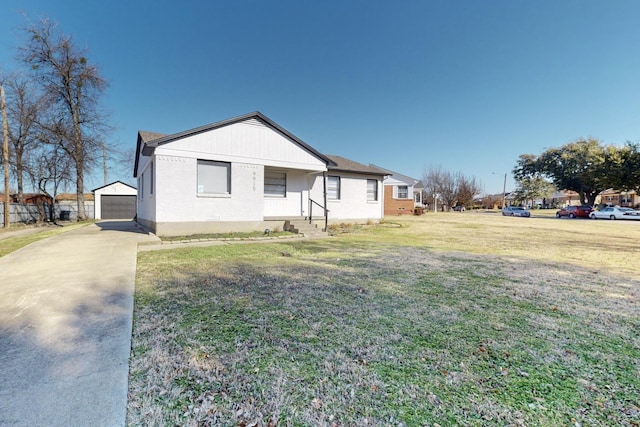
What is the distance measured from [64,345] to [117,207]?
102 feet

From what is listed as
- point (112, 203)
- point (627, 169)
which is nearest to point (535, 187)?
point (627, 169)

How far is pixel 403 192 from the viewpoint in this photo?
30.9 metres

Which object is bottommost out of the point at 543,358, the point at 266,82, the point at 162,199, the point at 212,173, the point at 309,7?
the point at 543,358

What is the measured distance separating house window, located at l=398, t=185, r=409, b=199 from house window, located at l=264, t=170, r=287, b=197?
65.3 feet

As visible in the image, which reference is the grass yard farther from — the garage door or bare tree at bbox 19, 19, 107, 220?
the garage door

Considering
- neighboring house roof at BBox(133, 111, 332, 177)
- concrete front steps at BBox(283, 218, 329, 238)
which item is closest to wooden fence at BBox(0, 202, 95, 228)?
neighboring house roof at BBox(133, 111, 332, 177)

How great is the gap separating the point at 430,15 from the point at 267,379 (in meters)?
16.7

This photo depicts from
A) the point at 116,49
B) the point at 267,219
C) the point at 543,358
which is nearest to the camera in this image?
the point at 543,358

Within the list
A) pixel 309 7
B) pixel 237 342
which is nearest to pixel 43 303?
A: pixel 237 342

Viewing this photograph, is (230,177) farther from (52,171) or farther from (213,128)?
(52,171)

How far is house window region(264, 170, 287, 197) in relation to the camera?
13.4 m

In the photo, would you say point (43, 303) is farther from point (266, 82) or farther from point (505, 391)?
point (266, 82)

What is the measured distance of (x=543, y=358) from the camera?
254 centimetres

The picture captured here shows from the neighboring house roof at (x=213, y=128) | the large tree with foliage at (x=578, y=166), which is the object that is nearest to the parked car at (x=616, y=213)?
the large tree with foliage at (x=578, y=166)
